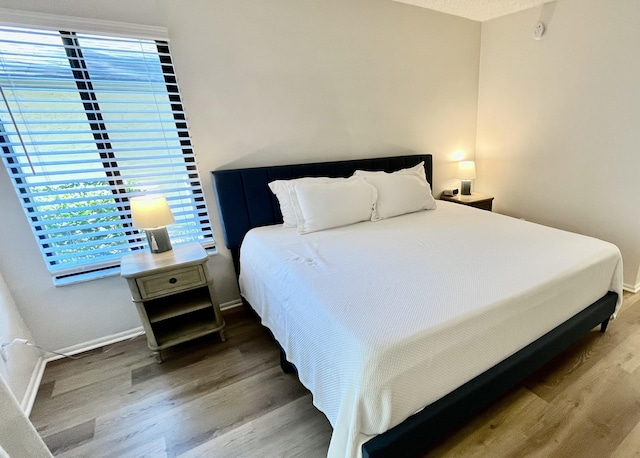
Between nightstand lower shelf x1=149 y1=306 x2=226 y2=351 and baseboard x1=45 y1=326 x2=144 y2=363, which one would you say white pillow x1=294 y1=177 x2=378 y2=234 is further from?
baseboard x1=45 y1=326 x2=144 y2=363

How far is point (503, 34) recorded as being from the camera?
285cm

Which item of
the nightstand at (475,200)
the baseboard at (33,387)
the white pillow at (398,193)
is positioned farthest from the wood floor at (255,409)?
the nightstand at (475,200)

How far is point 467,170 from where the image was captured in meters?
3.16

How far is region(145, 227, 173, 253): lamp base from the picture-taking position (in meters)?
1.92

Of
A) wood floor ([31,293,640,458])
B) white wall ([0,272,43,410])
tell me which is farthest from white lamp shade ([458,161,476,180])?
white wall ([0,272,43,410])

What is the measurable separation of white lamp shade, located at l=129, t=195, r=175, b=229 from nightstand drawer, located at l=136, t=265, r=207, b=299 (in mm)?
317

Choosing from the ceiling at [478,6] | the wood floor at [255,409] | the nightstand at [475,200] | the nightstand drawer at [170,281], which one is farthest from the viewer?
the nightstand at [475,200]

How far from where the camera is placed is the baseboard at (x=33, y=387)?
1.57 m

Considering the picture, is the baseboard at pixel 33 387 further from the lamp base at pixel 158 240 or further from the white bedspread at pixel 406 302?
the white bedspread at pixel 406 302

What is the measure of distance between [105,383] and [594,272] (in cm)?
284

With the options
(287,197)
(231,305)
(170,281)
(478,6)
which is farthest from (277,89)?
(478,6)

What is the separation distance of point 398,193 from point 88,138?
2214mm

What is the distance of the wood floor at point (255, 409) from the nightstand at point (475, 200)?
148 centimetres

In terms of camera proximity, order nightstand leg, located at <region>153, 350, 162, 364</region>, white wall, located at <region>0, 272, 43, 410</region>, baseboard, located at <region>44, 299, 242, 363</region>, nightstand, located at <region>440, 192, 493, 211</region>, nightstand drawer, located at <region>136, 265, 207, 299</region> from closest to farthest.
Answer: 1. white wall, located at <region>0, 272, 43, 410</region>
2. nightstand drawer, located at <region>136, 265, 207, 299</region>
3. nightstand leg, located at <region>153, 350, 162, 364</region>
4. baseboard, located at <region>44, 299, 242, 363</region>
5. nightstand, located at <region>440, 192, 493, 211</region>
